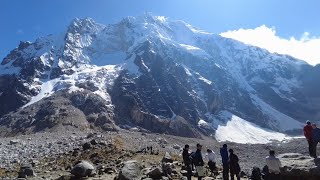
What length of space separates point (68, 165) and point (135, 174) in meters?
14.4

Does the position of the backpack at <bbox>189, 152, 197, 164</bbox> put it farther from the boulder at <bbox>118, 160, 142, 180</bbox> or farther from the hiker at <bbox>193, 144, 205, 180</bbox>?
the boulder at <bbox>118, 160, 142, 180</bbox>

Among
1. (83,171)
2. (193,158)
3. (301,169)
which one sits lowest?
(301,169)

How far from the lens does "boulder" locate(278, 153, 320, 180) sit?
1035 inches

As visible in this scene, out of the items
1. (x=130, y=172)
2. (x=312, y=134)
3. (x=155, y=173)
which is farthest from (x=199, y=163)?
(x=312, y=134)

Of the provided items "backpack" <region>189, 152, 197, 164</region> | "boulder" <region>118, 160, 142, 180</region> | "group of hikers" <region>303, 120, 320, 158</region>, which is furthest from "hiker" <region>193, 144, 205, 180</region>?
"group of hikers" <region>303, 120, 320, 158</region>

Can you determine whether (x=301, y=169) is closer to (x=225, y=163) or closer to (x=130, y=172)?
(x=225, y=163)

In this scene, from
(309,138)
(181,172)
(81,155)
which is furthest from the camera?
(81,155)

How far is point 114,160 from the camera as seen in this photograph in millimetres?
42000

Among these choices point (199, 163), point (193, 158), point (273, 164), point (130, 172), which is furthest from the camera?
point (130, 172)

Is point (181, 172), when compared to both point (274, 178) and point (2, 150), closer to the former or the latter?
point (274, 178)

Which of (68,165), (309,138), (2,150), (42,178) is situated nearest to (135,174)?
(42,178)

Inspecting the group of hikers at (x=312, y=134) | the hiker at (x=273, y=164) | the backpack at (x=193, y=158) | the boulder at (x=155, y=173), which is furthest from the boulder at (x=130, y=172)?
the group of hikers at (x=312, y=134)

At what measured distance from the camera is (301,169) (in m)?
26.6

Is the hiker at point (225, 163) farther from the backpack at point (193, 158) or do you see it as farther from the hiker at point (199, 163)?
the backpack at point (193, 158)
